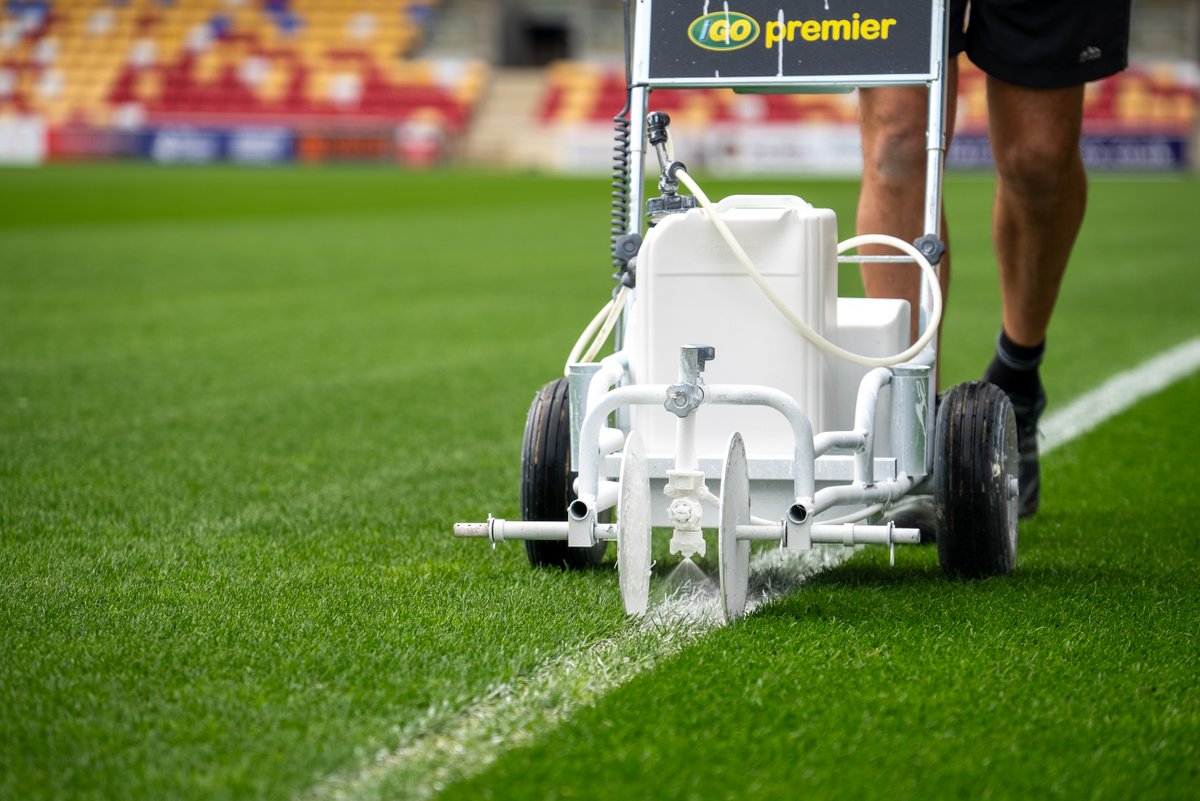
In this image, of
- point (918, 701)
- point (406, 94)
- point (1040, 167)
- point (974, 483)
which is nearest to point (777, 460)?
point (974, 483)

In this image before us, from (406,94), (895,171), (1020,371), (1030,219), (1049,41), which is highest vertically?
(1049,41)

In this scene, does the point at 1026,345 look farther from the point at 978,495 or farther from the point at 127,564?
the point at 127,564

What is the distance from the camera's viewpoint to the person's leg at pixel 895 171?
345cm

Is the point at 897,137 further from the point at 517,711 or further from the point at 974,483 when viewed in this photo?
the point at 517,711

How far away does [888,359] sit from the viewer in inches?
103

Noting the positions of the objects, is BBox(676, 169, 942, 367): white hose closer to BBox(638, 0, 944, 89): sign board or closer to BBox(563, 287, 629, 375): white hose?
BBox(563, 287, 629, 375): white hose

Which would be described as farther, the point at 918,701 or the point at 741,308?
the point at 741,308

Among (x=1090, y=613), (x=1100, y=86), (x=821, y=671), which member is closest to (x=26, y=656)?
(x=821, y=671)

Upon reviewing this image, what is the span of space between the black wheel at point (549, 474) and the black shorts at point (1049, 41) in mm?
1238

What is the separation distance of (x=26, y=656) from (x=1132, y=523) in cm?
224

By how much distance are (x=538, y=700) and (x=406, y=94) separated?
31.7 metres

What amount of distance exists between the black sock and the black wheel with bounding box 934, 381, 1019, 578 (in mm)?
929

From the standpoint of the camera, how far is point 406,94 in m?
32.8

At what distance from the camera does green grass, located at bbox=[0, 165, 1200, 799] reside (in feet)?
6.28
